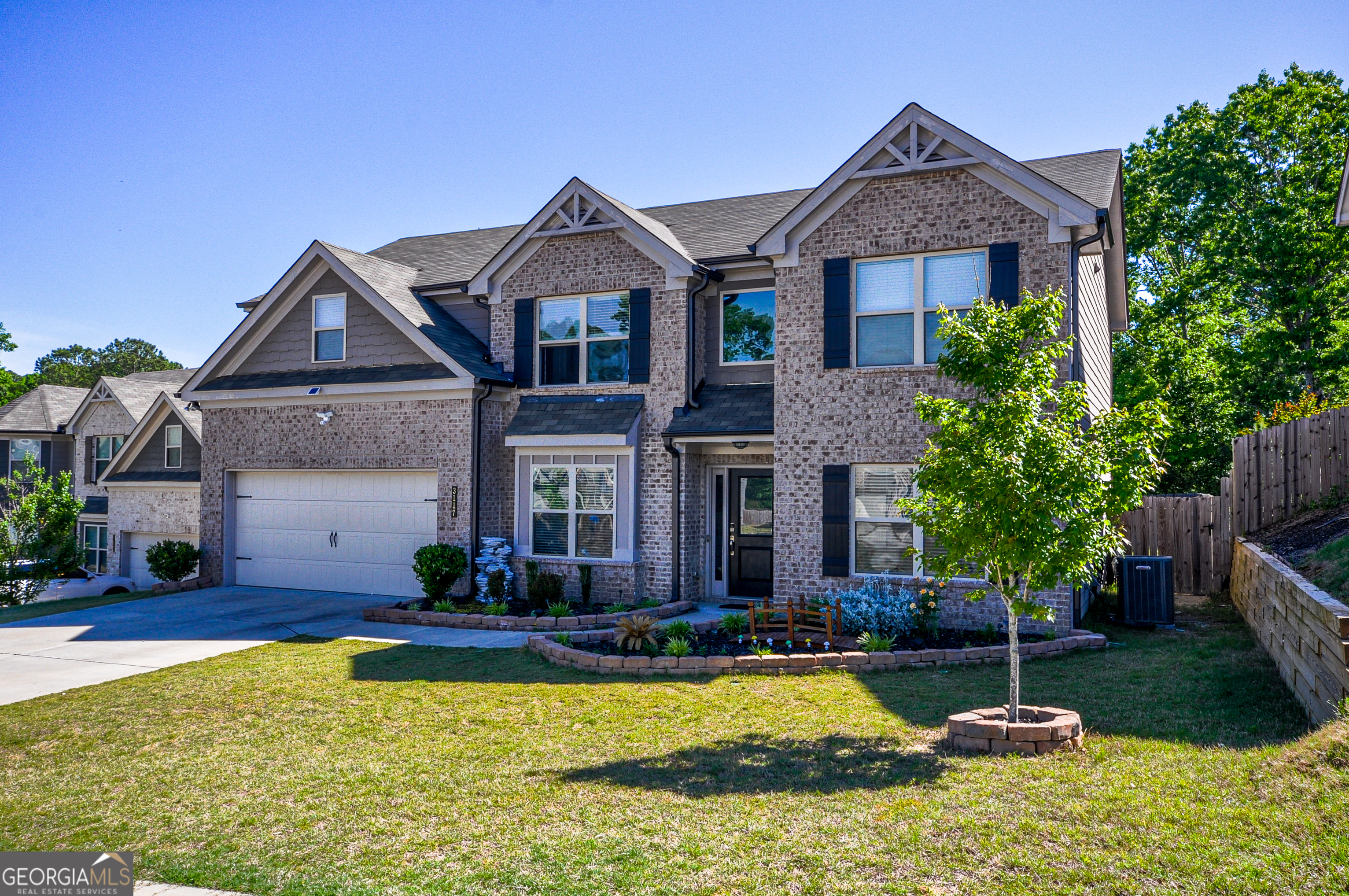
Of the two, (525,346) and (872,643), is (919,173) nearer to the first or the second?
(872,643)

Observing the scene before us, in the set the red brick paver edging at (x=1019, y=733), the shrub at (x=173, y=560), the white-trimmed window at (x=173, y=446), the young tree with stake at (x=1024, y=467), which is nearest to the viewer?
the red brick paver edging at (x=1019, y=733)

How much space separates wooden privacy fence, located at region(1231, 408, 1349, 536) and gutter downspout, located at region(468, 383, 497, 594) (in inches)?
516

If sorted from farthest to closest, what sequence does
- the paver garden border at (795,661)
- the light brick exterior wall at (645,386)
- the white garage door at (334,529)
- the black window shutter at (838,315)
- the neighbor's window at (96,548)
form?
the neighbor's window at (96,548) → the white garage door at (334,529) → the light brick exterior wall at (645,386) → the black window shutter at (838,315) → the paver garden border at (795,661)

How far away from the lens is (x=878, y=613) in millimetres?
11789

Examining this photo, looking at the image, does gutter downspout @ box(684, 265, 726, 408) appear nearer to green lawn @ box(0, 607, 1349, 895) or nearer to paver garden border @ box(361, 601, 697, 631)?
paver garden border @ box(361, 601, 697, 631)

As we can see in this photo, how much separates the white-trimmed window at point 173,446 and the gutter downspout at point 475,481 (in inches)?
634

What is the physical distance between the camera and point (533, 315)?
641 inches

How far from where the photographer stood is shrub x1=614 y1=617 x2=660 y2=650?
11.2m

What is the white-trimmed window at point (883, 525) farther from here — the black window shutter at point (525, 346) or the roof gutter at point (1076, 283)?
the black window shutter at point (525, 346)

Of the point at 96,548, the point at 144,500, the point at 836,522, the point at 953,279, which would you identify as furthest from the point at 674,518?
the point at 96,548

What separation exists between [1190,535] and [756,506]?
8857mm

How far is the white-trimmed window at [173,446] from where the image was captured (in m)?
27.1

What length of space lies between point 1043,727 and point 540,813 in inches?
150

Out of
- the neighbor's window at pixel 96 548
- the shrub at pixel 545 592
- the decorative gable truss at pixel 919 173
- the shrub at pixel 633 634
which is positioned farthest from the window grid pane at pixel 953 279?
the neighbor's window at pixel 96 548
